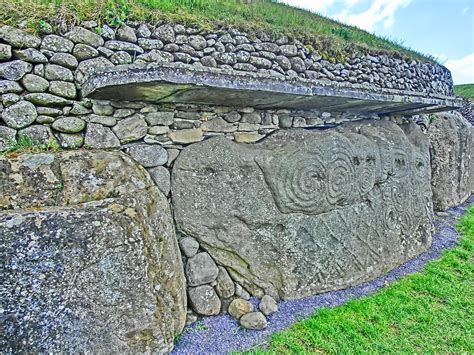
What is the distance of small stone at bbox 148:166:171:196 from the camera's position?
340 centimetres

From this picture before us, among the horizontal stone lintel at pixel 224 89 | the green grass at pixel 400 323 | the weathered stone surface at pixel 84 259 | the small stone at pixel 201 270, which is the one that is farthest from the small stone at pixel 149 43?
the green grass at pixel 400 323

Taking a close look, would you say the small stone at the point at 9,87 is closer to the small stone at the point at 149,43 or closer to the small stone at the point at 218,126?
the small stone at the point at 149,43

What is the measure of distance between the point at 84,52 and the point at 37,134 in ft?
3.05

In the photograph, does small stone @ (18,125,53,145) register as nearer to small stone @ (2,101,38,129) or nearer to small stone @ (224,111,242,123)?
small stone @ (2,101,38,129)

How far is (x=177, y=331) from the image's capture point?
125 inches

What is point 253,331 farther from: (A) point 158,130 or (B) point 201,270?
(A) point 158,130

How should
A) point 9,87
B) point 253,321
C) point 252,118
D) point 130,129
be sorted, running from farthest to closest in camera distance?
point 252,118
point 253,321
point 130,129
point 9,87

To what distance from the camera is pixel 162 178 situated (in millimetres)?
3439

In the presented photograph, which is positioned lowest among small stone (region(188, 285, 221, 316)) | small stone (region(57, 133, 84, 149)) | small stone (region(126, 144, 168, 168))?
small stone (region(188, 285, 221, 316))

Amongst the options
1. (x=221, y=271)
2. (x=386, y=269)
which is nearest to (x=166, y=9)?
(x=221, y=271)

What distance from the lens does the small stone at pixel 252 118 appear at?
155 inches

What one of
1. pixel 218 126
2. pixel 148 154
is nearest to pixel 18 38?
pixel 148 154

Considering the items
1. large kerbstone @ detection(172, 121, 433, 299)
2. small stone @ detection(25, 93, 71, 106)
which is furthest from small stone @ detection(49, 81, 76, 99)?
large kerbstone @ detection(172, 121, 433, 299)

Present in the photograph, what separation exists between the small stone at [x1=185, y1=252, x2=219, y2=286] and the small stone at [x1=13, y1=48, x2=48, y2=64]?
8.11 ft
